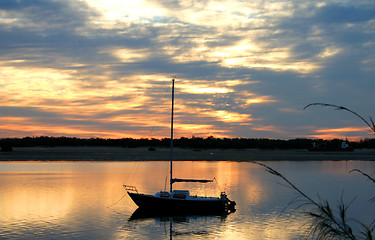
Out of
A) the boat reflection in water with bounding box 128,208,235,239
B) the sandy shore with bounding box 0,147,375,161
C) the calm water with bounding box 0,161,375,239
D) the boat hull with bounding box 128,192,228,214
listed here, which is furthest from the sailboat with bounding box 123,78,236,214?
the sandy shore with bounding box 0,147,375,161

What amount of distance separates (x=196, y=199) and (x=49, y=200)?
686 inches

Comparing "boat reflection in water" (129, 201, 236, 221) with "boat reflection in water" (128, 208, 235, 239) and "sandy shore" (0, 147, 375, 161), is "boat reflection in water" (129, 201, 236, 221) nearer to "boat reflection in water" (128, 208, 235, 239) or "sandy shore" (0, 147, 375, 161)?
"boat reflection in water" (128, 208, 235, 239)

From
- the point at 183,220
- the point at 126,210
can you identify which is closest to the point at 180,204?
the point at 183,220

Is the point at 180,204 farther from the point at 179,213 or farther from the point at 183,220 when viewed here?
the point at 183,220

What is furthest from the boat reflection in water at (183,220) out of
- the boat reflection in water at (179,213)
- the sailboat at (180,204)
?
the sailboat at (180,204)

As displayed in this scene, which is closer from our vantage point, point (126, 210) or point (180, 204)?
point (180, 204)

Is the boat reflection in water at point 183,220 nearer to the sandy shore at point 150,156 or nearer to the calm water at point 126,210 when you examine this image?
the calm water at point 126,210

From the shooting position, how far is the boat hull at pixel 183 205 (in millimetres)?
38281

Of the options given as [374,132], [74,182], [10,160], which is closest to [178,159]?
[10,160]

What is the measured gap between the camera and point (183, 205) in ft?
125

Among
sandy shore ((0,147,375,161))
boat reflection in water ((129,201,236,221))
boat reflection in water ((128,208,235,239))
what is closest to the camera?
boat reflection in water ((128,208,235,239))

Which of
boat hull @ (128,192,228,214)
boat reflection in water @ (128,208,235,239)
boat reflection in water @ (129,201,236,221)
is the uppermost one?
boat hull @ (128,192,228,214)

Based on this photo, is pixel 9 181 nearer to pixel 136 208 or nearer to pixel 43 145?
pixel 136 208

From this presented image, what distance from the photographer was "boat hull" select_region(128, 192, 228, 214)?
3828 centimetres
